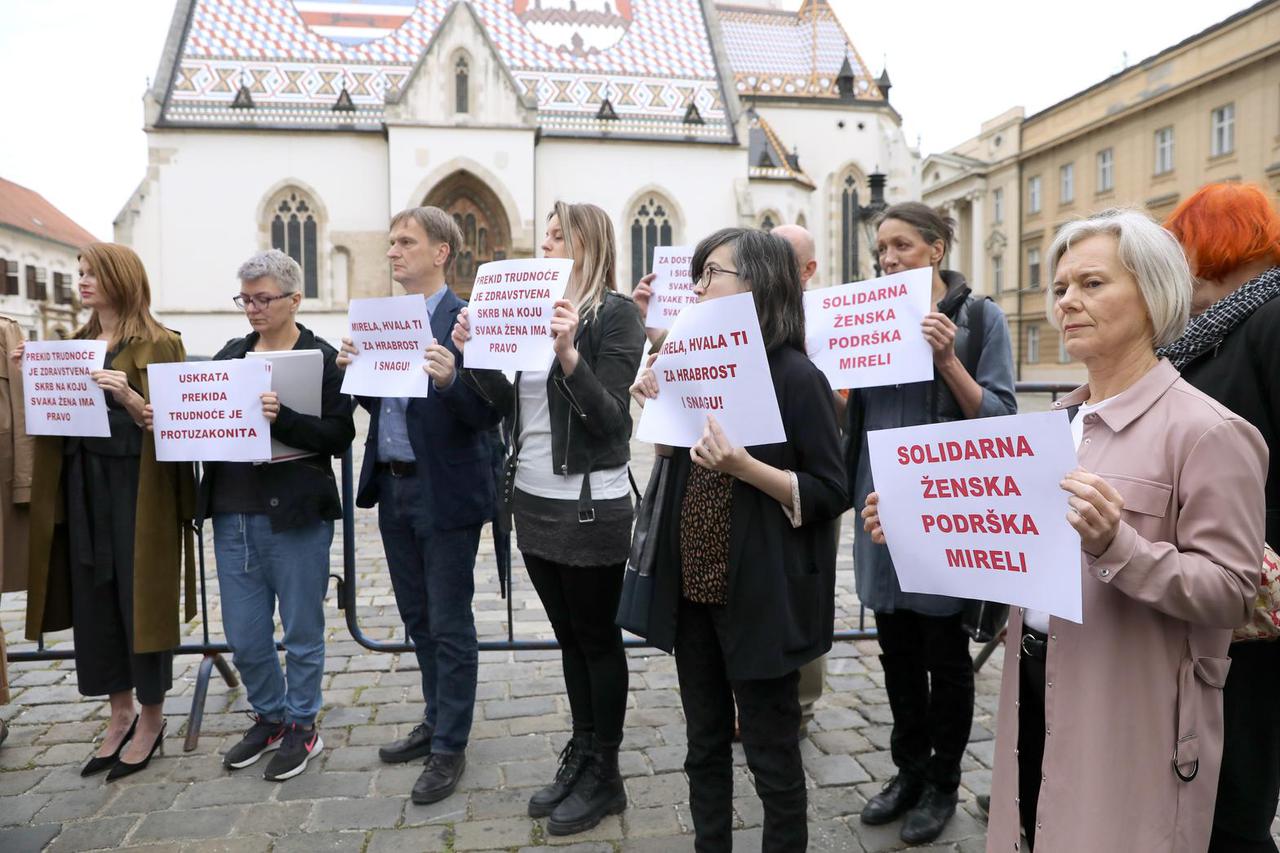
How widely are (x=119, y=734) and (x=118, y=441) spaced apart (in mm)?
1330

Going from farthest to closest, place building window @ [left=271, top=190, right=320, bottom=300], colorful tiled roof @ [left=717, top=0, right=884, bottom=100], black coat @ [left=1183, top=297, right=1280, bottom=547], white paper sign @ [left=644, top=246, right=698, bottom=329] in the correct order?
colorful tiled roof @ [left=717, top=0, right=884, bottom=100]
building window @ [left=271, top=190, right=320, bottom=300]
white paper sign @ [left=644, top=246, right=698, bottom=329]
black coat @ [left=1183, top=297, right=1280, bottom=547]

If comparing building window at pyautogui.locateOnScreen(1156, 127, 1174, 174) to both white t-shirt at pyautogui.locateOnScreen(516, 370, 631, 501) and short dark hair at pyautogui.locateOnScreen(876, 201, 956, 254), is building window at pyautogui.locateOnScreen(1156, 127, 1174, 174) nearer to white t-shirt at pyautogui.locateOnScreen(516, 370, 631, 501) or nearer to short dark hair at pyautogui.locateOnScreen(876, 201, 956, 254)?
short dark hair at pyautogui.locateOnScreen(876, 201, 956, 254)

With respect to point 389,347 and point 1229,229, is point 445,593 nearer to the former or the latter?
point 389,347

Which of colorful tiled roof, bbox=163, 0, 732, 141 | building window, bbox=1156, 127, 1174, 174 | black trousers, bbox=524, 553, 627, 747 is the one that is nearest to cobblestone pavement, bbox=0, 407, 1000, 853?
black trousers, bbox=524, 553, 627, 747

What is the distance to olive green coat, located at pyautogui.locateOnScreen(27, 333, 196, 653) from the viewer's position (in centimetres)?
381

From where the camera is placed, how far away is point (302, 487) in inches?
152

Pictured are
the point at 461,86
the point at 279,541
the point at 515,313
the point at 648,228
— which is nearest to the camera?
the point at 515,313

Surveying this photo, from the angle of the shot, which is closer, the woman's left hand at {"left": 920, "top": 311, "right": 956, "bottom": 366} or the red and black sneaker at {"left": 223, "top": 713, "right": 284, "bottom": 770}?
the woman's left hand at {"left": 920, "top": 311, "right": 956, "bottom": 366}

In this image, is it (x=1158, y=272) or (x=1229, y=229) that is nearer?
(x=1158, y=272)

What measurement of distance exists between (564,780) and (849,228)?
127ft

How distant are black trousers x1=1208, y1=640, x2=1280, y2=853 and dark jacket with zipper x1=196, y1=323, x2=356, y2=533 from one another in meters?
3.32

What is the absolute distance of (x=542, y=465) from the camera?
131 inches

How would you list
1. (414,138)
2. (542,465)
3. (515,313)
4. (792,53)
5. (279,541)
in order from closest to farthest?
(515,313) < (542,465) < (279,541) < (414,138) < (792,53)

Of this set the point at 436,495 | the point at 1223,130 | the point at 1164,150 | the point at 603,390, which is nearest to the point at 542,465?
the point at 603,390
